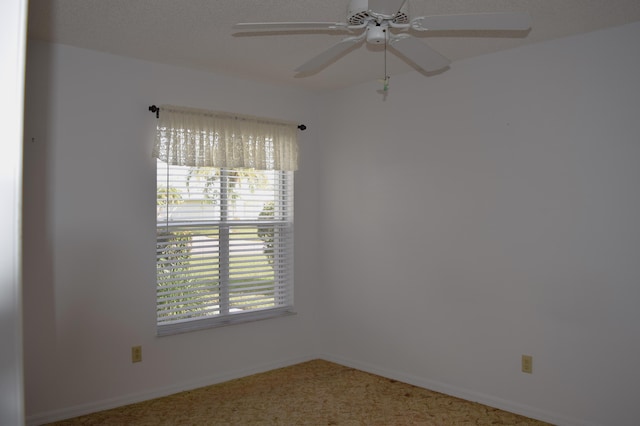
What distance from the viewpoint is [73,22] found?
282 centimetres

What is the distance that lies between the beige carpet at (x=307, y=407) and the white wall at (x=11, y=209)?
117 inches

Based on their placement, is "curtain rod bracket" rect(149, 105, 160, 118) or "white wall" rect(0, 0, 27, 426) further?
"curtain rod bracket" rect(149, 105, 160, 118)

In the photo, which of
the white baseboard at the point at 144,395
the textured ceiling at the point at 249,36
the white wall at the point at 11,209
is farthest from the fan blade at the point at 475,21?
the white baseboard at the point at 144,395

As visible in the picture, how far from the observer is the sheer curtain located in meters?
3.69

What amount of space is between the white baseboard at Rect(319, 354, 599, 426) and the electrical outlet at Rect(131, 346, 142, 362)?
1710 mm

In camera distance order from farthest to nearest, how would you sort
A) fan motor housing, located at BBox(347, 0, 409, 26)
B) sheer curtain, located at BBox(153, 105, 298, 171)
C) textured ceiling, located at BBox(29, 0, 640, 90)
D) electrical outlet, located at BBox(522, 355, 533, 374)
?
A: 1. sheer curtain, located at BBox(153, 105, 298, 171)
2. electrical outlet, located at BBox(522, 355, 533, 374)
3. textured ceiling, located at BBox(29, 0, 640, 90)
4. fan motor housing, located at BBox(347, 0, 409, 26)

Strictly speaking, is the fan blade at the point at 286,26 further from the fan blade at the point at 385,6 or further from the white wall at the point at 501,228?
the white wall at the point at 501,228

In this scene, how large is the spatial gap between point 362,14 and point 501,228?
2.03 metres

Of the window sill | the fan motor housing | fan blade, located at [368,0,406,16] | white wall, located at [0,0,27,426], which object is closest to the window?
the window sill

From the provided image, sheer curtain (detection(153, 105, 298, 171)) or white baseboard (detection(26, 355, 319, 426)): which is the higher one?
sheer curtain (detection(153, 105, 298, 171))

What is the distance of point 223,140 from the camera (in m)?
3.95

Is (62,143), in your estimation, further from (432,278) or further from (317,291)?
(432,278)

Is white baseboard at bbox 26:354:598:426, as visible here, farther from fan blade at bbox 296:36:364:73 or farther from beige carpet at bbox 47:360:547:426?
fan blade at bbox 296:36:364:73

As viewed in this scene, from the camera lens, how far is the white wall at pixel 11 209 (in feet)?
1.51
